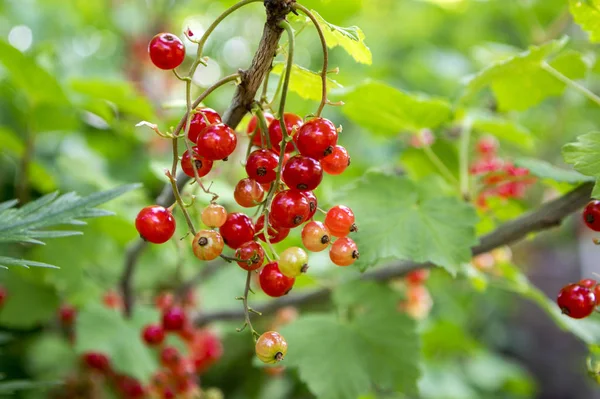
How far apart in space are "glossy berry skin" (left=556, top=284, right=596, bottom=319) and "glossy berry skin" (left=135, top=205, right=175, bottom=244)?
488 mm

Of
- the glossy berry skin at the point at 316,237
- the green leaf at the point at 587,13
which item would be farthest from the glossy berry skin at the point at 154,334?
the green leaf at the point at 587,13

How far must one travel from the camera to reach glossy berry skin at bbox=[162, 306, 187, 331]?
917 millimetres

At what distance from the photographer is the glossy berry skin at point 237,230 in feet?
1.79

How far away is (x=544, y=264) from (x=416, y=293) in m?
2.89

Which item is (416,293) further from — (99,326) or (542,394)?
(542,394)

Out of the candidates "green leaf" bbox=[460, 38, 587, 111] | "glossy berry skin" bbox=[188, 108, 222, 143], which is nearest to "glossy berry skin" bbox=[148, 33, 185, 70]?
"glossy berry skin" bbox=[188, 108, 222, 143]

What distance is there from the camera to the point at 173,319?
3.01 feet

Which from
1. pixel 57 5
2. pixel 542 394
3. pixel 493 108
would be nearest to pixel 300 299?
pixel 493 108

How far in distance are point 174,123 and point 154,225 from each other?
0.84 metres

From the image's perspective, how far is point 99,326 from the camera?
3.39 feet

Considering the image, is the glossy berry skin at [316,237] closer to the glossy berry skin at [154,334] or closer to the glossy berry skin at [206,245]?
the glossy berry skin at [206,245]

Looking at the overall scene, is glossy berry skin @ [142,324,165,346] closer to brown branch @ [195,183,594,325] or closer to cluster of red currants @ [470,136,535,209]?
brown branch @ [195,183,594,325]

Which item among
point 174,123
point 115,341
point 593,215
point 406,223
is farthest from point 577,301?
point 174,123

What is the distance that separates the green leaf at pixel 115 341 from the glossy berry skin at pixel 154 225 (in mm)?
562
